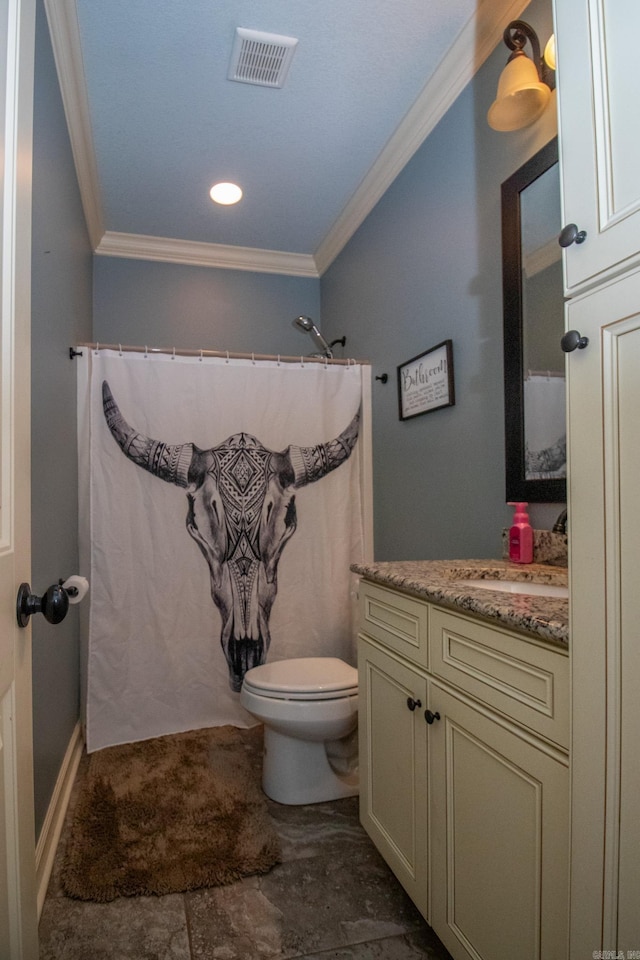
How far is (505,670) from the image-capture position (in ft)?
3.17

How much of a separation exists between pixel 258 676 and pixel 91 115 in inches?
87.3

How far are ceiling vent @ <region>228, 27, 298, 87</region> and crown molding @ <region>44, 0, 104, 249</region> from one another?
0.50m

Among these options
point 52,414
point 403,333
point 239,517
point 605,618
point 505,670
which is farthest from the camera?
point 239,517

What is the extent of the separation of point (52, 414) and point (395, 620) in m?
1.28

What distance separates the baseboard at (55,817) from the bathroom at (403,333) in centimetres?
5

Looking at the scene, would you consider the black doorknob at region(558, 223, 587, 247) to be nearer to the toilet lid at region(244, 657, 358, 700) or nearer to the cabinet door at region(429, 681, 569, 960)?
the cabinet door at region(429, 681, 569, 960)

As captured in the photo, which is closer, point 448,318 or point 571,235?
point 571,235

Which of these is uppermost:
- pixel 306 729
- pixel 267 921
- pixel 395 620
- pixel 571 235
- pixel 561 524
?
pixel 571 235

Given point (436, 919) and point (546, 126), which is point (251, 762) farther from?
point (546, 126)

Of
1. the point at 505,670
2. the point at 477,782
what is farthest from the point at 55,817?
the point at 505,670

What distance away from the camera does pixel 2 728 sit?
0.76 m

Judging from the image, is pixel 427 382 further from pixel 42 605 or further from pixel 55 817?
pixel 55 817

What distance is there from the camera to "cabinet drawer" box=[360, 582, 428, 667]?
1.26 m

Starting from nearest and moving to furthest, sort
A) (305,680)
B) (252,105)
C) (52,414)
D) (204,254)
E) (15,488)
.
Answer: (15,488), (52,414), (305,680), (252,105), (204,254)
